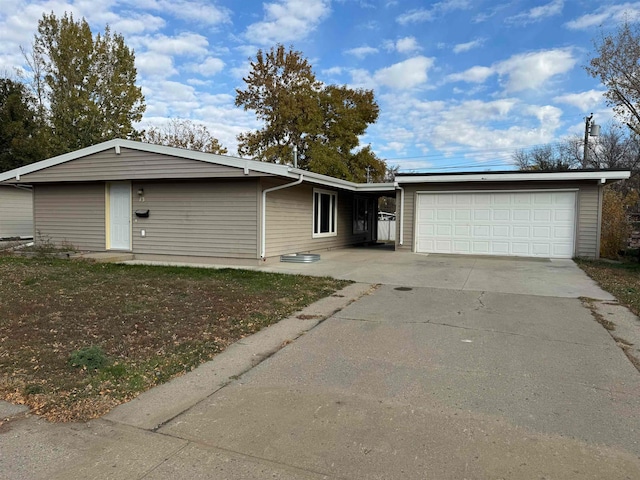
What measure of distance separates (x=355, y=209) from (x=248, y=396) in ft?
49.9

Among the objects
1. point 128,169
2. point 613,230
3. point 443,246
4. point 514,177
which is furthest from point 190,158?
point 613,230

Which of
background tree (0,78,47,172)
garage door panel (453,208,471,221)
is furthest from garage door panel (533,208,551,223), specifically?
background tree (0,78,47,172)

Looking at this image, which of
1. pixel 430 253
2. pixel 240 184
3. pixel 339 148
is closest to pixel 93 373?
pixel 240 184

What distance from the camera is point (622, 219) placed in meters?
14.5

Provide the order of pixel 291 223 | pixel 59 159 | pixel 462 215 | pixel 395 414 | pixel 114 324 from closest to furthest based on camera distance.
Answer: pixel 395 414 < pixel 114 324 < pixel 59 159 < pixel 291 223 < pixel 462 215

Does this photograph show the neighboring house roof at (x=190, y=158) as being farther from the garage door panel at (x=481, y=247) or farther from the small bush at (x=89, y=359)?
the small bush at (x=89, y=359)

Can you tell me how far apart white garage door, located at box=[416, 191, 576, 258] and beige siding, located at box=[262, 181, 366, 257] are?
11.7 feet

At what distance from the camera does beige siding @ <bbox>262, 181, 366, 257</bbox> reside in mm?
11644

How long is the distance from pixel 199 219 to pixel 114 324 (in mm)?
6925

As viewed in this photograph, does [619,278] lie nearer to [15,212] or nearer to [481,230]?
[481,230]

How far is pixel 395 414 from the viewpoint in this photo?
312cm

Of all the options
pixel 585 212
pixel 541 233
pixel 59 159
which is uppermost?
pixel 59 159

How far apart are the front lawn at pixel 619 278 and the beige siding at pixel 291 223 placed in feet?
24.7

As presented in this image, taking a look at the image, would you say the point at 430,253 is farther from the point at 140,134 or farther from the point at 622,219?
the point at 140,134
